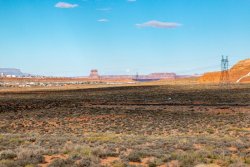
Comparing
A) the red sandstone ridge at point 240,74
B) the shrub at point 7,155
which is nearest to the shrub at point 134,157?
the shrub at point 7,155

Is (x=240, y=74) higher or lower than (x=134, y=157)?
higher

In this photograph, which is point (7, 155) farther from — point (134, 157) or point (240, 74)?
point (240, 74)

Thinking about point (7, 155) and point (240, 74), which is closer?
point (7, 155)

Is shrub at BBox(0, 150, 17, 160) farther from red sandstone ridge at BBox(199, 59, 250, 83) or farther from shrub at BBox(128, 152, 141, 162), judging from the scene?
red sandstone ridge at BBox(199, 59, 250, 83)

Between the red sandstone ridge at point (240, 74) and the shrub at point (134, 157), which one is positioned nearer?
the shrub at point (134, 157)

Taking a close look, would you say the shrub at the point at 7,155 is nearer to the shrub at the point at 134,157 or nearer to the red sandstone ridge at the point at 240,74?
the shrub at the point at 134,157

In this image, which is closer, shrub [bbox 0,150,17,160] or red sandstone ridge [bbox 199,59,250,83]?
shrub [bbox 0,150,17,160]

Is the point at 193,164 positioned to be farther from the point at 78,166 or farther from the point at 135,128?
the point at 135,128

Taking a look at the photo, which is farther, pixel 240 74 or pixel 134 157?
pixel 240 74

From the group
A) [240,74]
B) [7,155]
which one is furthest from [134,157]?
[240,74]

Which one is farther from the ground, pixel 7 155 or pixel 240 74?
pixel 240 74

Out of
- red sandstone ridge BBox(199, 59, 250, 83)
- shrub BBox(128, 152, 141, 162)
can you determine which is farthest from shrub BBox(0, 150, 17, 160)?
red sandstone ridge BBox(199, 59, 250, 83)

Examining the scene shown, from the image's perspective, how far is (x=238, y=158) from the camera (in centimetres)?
1362

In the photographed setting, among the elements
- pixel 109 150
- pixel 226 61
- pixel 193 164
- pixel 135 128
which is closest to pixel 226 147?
pixel 193 164
